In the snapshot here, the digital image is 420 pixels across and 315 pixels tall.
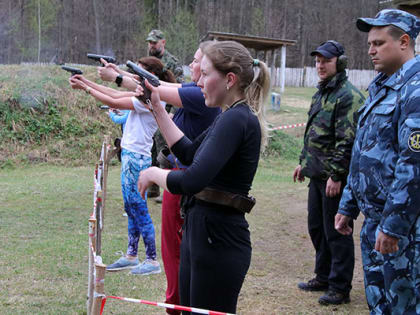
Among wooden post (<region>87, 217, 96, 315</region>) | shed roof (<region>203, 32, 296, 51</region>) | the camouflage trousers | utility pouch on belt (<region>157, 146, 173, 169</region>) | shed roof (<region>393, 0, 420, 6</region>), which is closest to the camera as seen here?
the camouflage trousers

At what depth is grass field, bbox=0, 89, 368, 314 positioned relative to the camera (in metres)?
4.39

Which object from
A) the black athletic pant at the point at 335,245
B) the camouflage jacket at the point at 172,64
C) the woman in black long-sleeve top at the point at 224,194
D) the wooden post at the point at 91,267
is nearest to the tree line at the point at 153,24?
the camouflage jacket at the point at 172,64

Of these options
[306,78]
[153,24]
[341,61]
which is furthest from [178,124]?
[306,78]

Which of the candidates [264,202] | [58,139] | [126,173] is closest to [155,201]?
[264,202]

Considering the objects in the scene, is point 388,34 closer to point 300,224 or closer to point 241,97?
point 241,97

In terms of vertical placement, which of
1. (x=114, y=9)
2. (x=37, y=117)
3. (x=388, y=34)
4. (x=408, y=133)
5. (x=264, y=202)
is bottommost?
(x=264, y=202)

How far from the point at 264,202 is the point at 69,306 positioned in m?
5.47

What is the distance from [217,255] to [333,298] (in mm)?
2425

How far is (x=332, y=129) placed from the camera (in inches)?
175

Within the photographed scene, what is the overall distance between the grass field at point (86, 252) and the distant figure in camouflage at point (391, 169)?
6.01ft

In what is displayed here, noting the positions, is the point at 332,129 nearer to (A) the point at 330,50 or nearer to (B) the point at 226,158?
(A) the point at 330,50

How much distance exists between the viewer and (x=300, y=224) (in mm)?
7727

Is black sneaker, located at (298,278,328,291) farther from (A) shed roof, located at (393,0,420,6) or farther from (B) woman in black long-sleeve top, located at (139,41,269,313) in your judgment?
(A) shed roof, located at (393,0,420,6)

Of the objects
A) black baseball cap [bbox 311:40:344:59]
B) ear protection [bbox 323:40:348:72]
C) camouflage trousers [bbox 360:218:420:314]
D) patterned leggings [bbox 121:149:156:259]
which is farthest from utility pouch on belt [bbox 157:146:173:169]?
ear protection [bbox 323:40:348:72]
